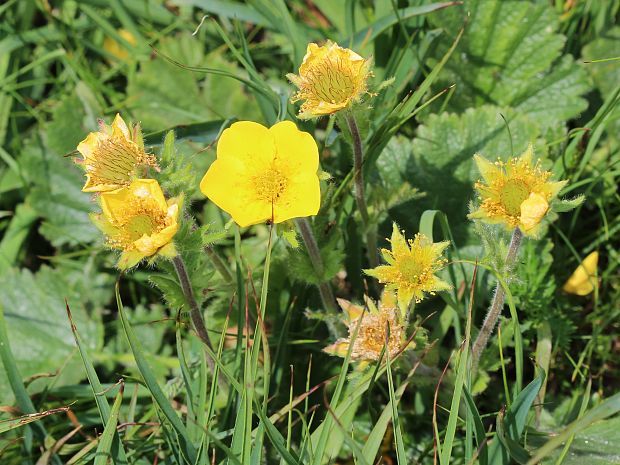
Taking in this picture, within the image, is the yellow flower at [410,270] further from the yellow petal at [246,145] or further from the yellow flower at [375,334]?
the yellow petal at [246,145]

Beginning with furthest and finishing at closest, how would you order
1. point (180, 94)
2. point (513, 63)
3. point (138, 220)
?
point (180, 94)
point (513, 63)
point (138, 220)

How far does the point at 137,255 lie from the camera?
6.73 ft

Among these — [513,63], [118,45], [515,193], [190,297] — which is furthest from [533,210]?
[118,45]

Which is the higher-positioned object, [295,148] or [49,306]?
[295,148]

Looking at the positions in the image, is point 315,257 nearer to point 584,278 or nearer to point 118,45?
point 584,278

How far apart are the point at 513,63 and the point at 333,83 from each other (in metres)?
1.51

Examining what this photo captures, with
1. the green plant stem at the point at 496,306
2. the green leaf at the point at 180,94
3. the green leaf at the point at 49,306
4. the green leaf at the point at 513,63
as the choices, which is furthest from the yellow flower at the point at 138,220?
the green leaf at the point at 513,63

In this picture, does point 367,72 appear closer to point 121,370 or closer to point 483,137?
point 483,137

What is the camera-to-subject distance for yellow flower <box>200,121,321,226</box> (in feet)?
7.06

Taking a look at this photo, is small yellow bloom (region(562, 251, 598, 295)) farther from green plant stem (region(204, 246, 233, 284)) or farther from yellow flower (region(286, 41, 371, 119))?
green plant stem (region(204, 246, 233, 284))

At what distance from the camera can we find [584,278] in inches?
114

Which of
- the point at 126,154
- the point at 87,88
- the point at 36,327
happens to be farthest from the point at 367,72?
the point at 36,327

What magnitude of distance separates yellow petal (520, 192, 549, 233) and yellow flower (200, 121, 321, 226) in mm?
606

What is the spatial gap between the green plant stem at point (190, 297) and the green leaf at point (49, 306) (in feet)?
4.07
